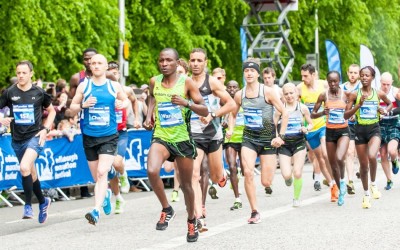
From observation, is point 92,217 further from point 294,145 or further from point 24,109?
point 294,145

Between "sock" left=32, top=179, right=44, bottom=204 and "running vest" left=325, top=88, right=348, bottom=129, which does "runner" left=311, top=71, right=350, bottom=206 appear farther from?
"sock" left=32, top=179, right=44, bottom=204

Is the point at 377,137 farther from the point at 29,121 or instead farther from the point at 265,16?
the point at 265,16

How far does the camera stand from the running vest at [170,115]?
11.8 meters

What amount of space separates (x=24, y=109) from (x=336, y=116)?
14.8ft

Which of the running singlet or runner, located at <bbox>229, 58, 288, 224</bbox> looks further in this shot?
the running singlet

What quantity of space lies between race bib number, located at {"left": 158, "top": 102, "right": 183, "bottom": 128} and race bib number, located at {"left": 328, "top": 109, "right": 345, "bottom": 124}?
5.22 meters

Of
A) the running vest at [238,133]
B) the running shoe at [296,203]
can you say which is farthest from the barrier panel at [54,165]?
the running shoe at [296,203]

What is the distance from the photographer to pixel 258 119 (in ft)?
47.0

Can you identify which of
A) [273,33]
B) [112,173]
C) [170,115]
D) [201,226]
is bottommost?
[201,226]

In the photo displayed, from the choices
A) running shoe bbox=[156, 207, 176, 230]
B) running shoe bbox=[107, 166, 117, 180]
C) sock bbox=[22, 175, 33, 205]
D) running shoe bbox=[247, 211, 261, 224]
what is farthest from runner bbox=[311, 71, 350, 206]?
running shoe bbox=[156, 207, 176, 230]

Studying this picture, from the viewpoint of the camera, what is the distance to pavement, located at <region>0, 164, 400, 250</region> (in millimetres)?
11617

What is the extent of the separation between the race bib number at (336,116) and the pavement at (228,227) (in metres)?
1.11

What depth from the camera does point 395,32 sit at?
45.7 meters

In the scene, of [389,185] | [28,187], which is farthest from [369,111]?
[28,187]
